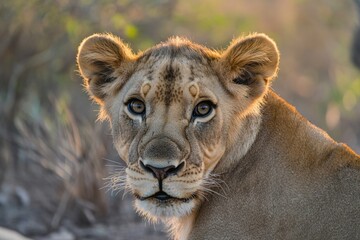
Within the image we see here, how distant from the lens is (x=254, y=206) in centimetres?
496

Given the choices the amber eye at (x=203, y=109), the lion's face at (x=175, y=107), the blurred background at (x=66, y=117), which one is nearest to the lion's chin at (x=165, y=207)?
the lion's face at (x=175, y=107)

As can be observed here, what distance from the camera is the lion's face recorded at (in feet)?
15.6

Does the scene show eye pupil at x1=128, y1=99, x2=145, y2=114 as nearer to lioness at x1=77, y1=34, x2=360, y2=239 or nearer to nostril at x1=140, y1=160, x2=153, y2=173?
lioness at x1=77, y1=34, x2=360, y2=239

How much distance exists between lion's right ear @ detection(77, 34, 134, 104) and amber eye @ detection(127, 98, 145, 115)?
26 cm

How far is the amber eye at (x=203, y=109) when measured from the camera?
195 inches

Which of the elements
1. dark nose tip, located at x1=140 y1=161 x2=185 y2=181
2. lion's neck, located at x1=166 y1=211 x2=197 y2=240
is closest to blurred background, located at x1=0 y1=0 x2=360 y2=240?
lion's neck, located at x1=166 y1=211 x2=197 y2=240

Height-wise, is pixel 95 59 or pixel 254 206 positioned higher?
pixel 95 59

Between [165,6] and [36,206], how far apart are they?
4.62 meters

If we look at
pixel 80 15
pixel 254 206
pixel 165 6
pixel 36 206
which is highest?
Answer: pixel 165 6

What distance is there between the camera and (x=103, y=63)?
213 inches

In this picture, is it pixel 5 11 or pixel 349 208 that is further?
pixel 5 11

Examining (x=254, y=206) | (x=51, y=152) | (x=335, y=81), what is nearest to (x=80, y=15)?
(x=51, y=152)

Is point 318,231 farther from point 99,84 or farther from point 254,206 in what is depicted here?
point 99,84

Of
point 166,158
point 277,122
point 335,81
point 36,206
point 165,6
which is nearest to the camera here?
point 166,158
